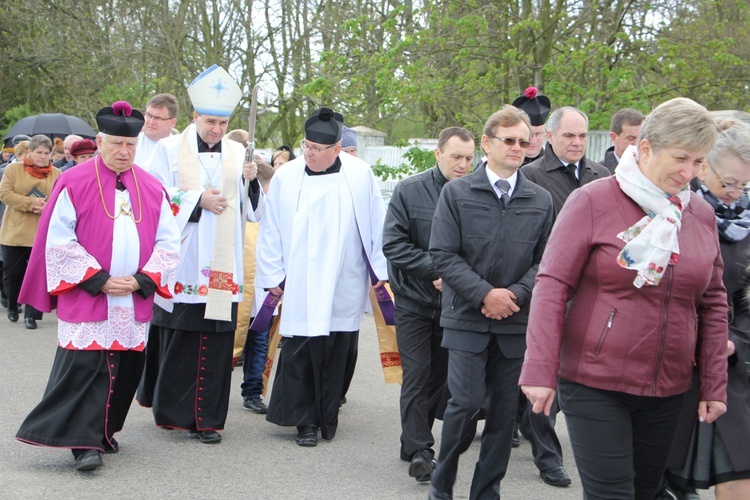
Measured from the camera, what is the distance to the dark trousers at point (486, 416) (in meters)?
5.10

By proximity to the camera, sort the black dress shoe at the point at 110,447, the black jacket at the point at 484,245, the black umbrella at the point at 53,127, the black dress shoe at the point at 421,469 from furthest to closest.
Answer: the black umbrella at the point at 53,127 < the black dress shoe at the point at 110,447 < the black dress shoe at the point at 421,469 < the black jacket at the point at 484,245

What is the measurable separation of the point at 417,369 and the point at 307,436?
1.01 metres

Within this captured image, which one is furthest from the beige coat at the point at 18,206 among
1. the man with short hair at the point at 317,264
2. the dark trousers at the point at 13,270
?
the man with short hair at the point at 317,264

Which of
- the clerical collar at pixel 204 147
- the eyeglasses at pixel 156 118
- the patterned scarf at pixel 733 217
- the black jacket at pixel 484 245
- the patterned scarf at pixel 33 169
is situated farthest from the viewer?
the patterned scarf at pixel 33 169

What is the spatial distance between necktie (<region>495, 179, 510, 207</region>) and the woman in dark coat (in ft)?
3.58

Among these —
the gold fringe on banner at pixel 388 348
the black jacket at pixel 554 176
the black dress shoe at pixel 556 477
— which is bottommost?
the black dress shoe at pixel 556 477

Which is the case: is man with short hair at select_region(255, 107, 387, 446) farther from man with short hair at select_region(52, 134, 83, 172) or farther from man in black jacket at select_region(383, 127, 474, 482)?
man with short hair at select_region(52, 134, 83, 172)

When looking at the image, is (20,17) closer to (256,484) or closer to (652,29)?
(652,29)

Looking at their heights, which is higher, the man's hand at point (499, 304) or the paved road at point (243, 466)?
the man's hand at point (499, 304)

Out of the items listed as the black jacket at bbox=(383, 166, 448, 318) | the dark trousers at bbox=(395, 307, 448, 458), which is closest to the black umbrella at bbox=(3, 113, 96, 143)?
the black jacket at bbox=(383, 166, 448, 318)

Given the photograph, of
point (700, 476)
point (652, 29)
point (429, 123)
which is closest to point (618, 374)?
point (700, 476)

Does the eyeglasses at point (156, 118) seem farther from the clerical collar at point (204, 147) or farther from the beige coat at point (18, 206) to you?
the beige coat at point (18, 206)

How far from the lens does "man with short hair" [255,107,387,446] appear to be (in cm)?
676

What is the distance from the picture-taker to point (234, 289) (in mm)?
6777
